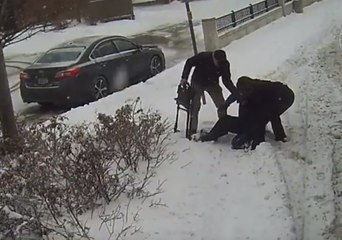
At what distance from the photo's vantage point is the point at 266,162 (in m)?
7.98

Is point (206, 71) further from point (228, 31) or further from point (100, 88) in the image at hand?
point (228, 31)

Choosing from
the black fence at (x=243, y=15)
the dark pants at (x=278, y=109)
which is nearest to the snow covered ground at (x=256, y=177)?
the dark pants at (x=278, y=109)

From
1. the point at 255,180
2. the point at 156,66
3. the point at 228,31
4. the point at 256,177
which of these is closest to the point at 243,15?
the point at 228,31

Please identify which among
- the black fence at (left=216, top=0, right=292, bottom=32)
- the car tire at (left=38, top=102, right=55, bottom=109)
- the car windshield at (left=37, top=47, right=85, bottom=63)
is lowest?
the car tire at (left=38, top=102, right=55, bottom=109)

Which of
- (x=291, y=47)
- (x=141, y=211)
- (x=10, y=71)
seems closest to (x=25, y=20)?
(x=141, y=211)

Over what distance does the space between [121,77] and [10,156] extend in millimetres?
8052

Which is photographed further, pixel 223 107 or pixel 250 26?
pixel 250 26

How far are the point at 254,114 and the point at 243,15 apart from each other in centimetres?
1257

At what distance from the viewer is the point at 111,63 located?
580 inches

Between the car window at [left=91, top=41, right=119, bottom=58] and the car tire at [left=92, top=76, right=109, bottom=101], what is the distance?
61cm

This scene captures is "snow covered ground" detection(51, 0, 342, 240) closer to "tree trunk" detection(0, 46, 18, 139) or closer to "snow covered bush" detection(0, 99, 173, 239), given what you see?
"snow covered bush" detection(0, 99, 173, 239)

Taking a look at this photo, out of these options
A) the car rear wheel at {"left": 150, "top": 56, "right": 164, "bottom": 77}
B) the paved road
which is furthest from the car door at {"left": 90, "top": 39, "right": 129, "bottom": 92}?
the paved road

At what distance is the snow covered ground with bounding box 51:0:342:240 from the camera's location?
632cm

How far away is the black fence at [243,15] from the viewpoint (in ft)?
62.4
